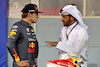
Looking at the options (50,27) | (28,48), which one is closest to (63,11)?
(28,48)

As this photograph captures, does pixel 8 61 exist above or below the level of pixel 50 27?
below

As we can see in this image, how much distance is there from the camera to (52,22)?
18.5ft

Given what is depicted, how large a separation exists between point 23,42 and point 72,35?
0.86 m

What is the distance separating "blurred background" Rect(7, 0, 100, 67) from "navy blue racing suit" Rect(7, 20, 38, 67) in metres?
2.44

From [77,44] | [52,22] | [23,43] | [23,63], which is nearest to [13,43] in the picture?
[23,43]

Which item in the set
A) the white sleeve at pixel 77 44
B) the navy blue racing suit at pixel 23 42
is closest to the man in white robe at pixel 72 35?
the white sleeve at pixel 77 44

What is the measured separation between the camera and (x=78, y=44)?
3338 mm

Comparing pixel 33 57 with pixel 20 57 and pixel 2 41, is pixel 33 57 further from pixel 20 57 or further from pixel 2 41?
pixel 2 41

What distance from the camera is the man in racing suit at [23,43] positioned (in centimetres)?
294

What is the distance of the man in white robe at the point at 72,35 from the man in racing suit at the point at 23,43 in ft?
1.30

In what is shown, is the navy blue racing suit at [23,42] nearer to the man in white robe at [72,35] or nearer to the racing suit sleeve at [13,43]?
the racing suit sleeve at [13,43]

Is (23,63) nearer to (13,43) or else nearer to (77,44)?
(13,43)

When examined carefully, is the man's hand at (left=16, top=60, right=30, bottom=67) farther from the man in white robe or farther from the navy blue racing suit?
the man in white robe

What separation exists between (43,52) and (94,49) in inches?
51.9
